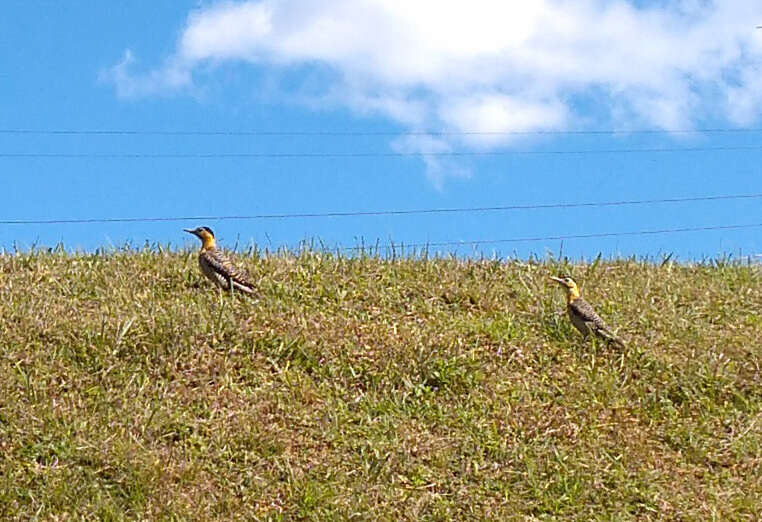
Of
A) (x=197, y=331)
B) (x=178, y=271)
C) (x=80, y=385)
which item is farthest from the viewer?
(x=178, y=271)

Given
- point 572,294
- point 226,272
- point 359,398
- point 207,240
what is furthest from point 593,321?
point 207,240

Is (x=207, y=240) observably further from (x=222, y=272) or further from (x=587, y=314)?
(x=587, y=314)

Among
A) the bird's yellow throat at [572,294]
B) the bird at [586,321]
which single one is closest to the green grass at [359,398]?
the bird at [586,321]

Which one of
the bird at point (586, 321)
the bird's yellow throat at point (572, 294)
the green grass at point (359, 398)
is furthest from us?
the bird's yellow throat at point (572, 294)

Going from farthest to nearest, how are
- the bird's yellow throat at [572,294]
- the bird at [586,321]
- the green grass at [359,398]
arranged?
the bird's yellow throat at [572,294] < the bird at [586,321] < the green grass at [359,398]

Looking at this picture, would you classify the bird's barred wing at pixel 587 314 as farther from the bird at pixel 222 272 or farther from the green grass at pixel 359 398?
the bird at pixel 222 272

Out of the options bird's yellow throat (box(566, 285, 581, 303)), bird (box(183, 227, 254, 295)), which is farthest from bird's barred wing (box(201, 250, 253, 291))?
bird's yellow throat (box(566, 285, 581, 303))

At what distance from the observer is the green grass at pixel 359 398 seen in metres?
7.77

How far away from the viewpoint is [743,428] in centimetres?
897

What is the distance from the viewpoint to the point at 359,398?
876cm

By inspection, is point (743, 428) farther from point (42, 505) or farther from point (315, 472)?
point (42, 505)

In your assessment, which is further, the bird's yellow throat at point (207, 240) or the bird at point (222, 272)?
the bird's yellow throat at point (207, 240)

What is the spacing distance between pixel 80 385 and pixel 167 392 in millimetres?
546

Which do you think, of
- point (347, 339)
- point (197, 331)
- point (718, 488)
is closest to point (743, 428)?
point (718, 488)
